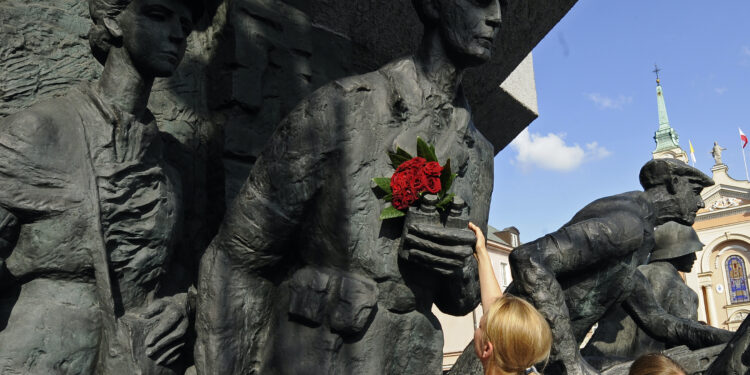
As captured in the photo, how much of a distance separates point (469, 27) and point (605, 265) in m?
2.11

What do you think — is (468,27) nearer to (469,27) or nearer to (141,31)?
(469,27)

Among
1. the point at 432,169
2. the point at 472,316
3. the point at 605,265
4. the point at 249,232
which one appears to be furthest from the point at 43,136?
the point at 472,316

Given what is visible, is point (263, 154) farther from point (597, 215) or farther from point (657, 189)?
point (657, 189)

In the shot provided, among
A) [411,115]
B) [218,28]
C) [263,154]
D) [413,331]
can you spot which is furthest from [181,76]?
[413,331]

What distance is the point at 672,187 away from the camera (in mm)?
5254

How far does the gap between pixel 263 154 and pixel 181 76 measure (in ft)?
3.75

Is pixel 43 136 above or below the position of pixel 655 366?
above

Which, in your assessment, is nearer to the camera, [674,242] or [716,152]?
[674,242]

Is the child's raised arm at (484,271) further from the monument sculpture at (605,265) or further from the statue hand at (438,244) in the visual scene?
the monument sculpture at (605,265)

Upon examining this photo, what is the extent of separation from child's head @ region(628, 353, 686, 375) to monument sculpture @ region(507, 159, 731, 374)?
1.28 meters

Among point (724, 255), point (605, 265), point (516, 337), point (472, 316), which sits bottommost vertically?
point (516, 337)

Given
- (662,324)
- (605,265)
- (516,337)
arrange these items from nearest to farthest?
1. (516,337)
2. (605,265)
3. (662,324)

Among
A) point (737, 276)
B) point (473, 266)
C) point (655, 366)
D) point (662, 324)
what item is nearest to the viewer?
point (655, 366)

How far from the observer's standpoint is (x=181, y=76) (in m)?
3.43
